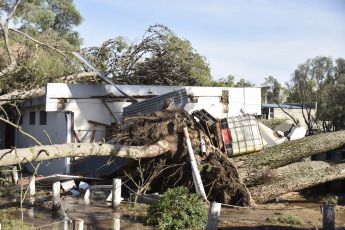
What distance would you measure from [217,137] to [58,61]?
1025cm

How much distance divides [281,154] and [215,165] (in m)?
2.53

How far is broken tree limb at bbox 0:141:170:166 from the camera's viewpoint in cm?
673

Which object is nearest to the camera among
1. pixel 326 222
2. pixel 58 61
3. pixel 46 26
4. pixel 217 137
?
pixel 326 222

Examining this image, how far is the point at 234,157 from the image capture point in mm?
11680

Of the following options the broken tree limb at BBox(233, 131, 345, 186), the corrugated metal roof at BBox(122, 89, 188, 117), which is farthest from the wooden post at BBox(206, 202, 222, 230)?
the corrugated metal roof at BBox(122, 89, 188, 117)

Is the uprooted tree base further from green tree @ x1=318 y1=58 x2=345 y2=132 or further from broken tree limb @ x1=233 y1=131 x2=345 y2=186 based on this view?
green tree @ x1=318 y1=58 x2=345 y2=132

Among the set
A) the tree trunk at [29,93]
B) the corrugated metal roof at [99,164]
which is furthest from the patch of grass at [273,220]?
the tree trunk at [29,93]

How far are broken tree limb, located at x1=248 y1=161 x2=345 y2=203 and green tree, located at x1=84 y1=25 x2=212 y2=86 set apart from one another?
7.78m

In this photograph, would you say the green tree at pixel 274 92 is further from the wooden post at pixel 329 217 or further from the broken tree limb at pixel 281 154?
the wooden post at pixel 329 217

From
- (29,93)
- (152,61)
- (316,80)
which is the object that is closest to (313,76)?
(316,80)

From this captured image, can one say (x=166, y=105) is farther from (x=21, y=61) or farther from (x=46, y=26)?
(x=46, y=26)

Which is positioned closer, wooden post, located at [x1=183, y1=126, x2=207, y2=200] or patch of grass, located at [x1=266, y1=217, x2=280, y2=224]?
patch of grass, located at [x1=266, y1=217, x2=280, y2=224]

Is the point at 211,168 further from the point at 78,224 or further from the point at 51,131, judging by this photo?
the point at 51,131

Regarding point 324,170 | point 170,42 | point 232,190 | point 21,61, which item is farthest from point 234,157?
point 21,61
